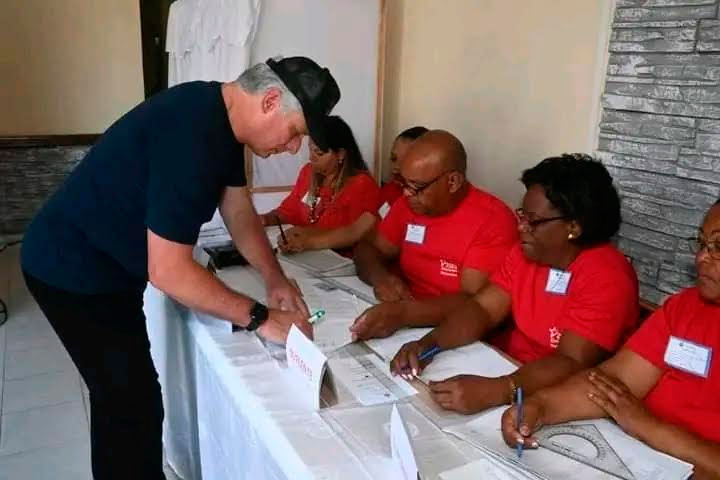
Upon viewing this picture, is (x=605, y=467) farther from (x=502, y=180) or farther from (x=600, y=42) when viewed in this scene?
(x=502, y=180)

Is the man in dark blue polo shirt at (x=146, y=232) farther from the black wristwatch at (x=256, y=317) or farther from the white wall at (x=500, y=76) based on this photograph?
the white wall at (x=500, y=76)

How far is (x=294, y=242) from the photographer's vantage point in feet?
6.68

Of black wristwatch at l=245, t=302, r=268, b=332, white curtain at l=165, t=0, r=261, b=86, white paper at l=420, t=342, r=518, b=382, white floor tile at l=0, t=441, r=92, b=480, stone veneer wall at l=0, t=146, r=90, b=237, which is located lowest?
white floor tile at l=0, t=441, r=92, b=480

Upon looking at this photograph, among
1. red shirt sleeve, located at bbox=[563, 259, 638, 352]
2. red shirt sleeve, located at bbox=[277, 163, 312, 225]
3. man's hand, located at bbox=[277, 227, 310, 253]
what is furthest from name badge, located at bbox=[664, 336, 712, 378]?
red shirt sleeve, located at bbox=[277, 163, 312, 225]

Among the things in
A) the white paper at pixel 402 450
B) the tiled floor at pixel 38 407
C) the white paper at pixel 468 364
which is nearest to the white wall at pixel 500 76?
the white paper at pixel 468 364

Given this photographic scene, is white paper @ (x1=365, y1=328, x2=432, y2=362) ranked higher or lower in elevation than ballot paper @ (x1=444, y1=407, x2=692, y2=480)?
lower

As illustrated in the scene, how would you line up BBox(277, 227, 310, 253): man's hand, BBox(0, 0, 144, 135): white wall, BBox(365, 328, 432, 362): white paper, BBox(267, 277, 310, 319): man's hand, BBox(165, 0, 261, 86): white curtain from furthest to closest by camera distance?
BBox(0, 0, 144, 135): white wall < BBox(165, 0, 261, 86): white curtain < BBox(277, 227, 310, 253): man's hand < BBox(267, 277, 310, 319): man's hand < BBox(365, 328, 432, 362): white paper

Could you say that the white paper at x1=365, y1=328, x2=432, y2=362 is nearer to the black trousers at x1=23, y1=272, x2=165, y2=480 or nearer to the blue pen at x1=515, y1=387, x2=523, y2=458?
the blue pen at x1=515, y1=387, x2=523, y2=458

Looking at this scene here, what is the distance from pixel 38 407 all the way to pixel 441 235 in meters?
1.67

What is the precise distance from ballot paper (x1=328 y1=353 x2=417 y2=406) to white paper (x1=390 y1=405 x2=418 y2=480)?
21 cm

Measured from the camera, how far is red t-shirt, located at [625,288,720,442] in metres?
1.06

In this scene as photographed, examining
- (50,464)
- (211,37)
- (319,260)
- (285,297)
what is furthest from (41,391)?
(211,37)

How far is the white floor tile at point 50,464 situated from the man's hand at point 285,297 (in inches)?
37.7

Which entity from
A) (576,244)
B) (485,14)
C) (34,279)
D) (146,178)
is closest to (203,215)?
(146,178)
